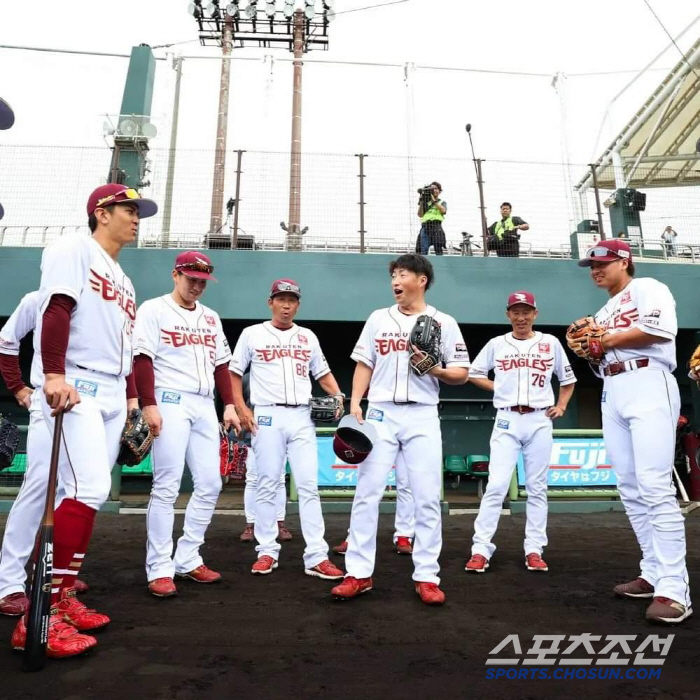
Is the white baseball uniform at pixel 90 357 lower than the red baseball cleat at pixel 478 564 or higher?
higher

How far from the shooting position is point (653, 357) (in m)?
3.55

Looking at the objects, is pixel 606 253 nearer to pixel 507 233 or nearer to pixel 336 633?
pixel 336 633

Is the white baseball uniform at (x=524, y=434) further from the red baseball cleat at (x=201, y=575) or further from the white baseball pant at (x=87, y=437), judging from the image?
the white baseball pant at (x=87, y=437)

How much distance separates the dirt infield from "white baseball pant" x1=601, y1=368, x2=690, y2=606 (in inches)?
13.0

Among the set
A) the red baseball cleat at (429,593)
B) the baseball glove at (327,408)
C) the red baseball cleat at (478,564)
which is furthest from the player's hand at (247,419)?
the red baseball cleat at (478,564)

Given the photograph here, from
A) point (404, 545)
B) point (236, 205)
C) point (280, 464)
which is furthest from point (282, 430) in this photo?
point (236, 205)

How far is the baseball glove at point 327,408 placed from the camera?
4.43 m

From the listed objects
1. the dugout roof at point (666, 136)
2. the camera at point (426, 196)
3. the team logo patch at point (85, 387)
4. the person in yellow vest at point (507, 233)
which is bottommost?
the team logo patch at point (85, 387)

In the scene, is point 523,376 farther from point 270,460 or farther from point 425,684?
point 425,684

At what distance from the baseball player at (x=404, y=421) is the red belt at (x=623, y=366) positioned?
95cm

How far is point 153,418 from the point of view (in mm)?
3510

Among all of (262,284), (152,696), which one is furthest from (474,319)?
(152,696)

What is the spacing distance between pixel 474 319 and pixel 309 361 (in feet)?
20.5


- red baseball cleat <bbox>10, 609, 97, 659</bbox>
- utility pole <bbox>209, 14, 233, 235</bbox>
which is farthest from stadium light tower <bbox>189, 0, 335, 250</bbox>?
red baseball cleat <bbox>10, 609, 97, 659</bbox>
